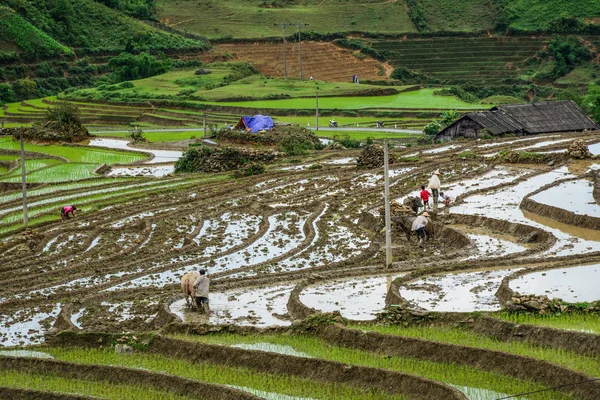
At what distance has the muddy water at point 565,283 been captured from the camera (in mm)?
18422

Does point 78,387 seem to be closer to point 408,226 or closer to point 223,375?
point 223,375

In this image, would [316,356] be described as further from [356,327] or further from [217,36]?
[217,36]

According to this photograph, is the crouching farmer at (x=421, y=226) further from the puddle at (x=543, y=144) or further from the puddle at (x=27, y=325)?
the puddle at (x=543, y=144)

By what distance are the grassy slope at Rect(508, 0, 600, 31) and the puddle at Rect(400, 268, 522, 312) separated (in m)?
67.7

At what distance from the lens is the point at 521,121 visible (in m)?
47.9

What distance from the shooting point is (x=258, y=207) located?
103 ft

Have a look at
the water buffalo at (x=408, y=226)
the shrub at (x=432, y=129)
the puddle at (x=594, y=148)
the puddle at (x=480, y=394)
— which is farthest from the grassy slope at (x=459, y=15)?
the puddle at (x=480, y=394)

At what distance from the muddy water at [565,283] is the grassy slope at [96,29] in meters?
69.9

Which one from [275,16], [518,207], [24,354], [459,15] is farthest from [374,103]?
[24,354]

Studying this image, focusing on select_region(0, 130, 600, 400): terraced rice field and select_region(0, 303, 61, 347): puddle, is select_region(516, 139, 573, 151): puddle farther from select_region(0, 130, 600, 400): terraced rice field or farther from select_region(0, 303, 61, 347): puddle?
select_region(0, 303, 61, 347): puddle

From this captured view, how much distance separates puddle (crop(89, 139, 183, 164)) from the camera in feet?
150

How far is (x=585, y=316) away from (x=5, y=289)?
1138 centimetres

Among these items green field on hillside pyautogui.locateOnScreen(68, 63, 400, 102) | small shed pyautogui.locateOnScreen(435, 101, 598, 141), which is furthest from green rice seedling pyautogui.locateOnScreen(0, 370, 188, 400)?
green field on hillside pyautogui.locateOnScreen(68, 63, 400, 102)

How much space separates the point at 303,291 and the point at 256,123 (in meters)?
32.0
